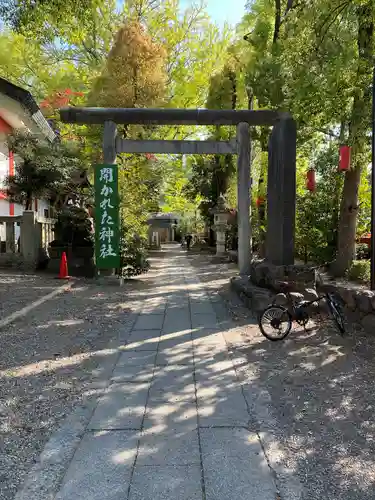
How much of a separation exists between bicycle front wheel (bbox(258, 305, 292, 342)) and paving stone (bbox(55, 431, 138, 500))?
339cm

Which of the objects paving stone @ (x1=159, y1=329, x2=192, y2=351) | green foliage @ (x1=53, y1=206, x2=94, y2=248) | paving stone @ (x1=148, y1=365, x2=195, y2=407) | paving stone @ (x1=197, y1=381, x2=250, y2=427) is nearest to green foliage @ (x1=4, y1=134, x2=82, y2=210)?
green foliage @ (x1=53, y1=206, x2=94, y2=248)

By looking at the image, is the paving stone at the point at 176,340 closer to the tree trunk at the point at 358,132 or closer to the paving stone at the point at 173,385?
the paving stone at the point at 173,385

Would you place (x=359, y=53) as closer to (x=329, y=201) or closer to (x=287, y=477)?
(x=329, y=201)

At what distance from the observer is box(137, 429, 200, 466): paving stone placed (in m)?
3.07

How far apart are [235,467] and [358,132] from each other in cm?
731

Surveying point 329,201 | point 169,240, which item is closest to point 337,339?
point 329,201

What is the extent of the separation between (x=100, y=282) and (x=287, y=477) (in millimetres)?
9464

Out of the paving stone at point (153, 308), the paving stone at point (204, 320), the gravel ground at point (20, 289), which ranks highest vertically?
the gravel ground at point (20, 289)

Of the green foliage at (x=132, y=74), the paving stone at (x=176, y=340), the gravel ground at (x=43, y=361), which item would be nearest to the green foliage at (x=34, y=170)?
the green foliage at (x=132, y=74)

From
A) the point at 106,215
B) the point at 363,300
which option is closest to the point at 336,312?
Answer: the point at 363,300

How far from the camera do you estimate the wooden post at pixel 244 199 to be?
37.9 feet

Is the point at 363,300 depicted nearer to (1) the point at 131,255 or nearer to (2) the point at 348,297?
(2) the point at 348,297

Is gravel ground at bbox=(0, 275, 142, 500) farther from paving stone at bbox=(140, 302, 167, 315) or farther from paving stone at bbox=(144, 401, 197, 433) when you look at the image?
paving stone at bbox=(144, 401, 197, 433)

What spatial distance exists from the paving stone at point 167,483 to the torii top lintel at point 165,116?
9.47 m
